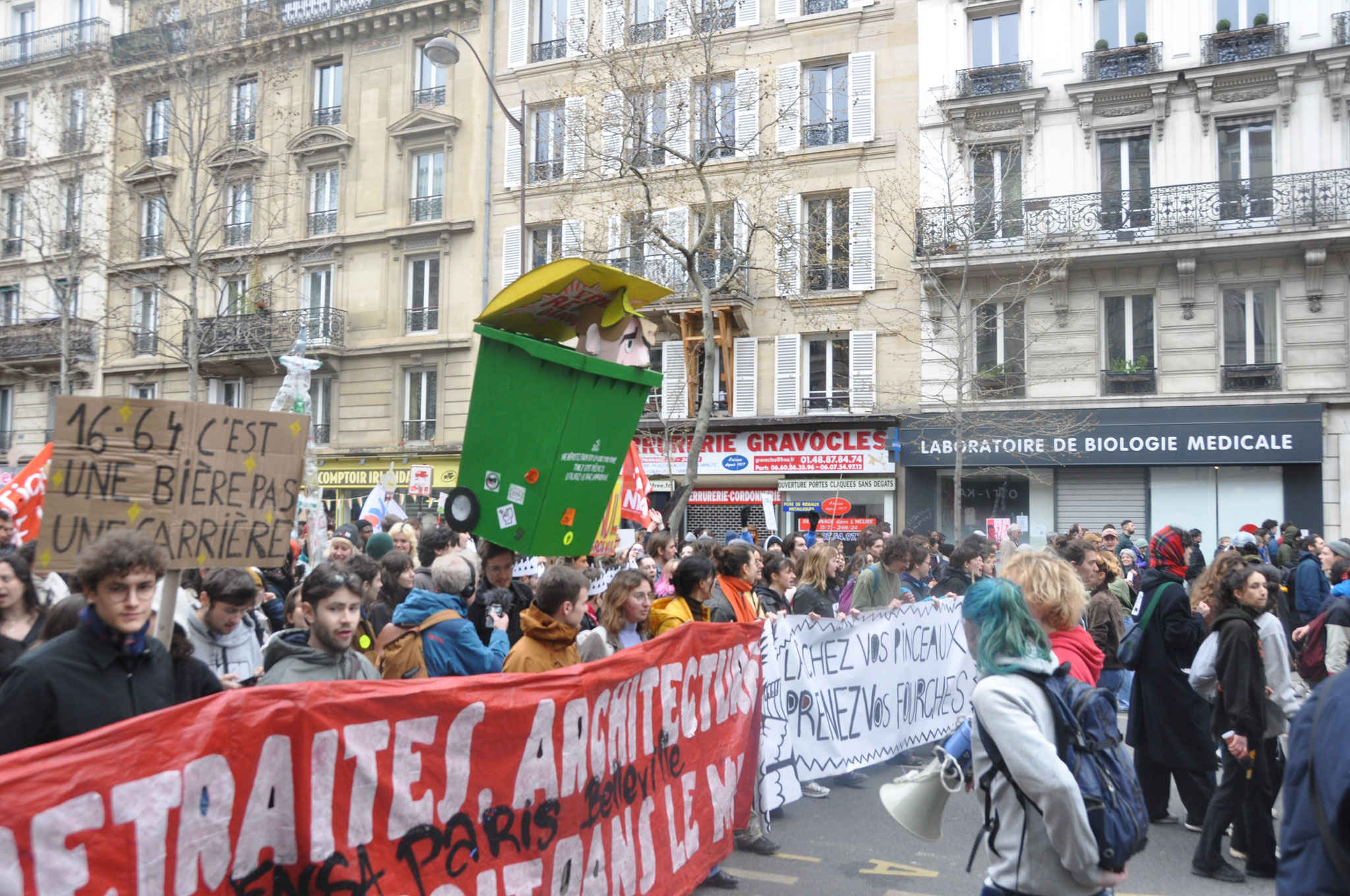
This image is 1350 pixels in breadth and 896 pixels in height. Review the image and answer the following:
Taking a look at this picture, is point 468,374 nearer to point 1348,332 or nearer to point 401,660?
point 1348,332

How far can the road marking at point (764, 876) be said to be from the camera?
5.46 m

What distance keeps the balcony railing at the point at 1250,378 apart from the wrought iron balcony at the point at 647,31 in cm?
1376

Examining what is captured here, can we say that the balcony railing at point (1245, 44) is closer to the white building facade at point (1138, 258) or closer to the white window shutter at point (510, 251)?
the white building facade at point (1138, 258)

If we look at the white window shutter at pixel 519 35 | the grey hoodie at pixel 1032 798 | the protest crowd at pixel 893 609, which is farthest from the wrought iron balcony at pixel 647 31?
the grey hoodie at pixel 1032 798

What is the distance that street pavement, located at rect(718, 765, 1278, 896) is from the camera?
5371 millimetres

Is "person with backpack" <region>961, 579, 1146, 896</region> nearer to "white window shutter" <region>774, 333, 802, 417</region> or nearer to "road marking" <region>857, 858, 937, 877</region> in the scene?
"road marking" <region>857, 858, 937, 877</region>

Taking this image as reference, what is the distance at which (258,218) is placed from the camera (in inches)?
1144

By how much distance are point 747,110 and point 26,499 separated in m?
19.1

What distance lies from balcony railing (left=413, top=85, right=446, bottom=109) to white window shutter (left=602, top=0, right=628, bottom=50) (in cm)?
537

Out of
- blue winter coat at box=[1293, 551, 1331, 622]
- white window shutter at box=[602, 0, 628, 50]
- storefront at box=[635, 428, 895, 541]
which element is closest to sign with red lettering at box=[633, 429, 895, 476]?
storefront at box=[635, 428, 895, 541]

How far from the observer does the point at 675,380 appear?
82.6 ft

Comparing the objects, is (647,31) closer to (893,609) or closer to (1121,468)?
(1121,468)

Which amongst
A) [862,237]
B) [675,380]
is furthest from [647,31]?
[675,380]

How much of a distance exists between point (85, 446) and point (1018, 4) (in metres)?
23.0
